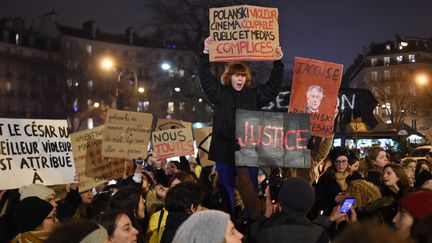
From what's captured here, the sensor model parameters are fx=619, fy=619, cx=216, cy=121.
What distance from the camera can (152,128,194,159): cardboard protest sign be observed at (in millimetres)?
11102

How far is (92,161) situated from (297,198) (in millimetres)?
5457

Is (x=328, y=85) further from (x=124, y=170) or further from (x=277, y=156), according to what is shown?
(x=124, y=170)

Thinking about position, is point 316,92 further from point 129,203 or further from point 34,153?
point 34,153

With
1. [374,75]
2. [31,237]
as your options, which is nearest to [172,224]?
[31,237]

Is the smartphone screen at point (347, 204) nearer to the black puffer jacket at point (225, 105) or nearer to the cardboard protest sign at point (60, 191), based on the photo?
the black puffer jacket at point (225, 105)

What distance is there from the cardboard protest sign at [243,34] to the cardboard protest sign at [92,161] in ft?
9.33

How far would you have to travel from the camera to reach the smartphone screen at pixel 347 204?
5180 millimetres

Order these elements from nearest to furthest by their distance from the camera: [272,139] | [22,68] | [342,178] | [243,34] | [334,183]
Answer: [272,139], [334,183], [342,178], [243,34], [22,68]

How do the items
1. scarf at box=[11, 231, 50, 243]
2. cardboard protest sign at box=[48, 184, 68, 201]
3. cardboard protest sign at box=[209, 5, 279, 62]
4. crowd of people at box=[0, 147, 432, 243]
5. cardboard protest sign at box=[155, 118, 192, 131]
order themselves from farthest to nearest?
cardboard protest sign at box=[155, 118, 192, 131] → cardboard protest sign at box=[48, 184, 68, 201] → cardboard protest sign at box=[209, 5, 279, 62] → scarf at box=[11, 231, 50, 243] → crowd of people at box=[0, 147, 432, 243]

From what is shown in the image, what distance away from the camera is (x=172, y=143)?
1120cm

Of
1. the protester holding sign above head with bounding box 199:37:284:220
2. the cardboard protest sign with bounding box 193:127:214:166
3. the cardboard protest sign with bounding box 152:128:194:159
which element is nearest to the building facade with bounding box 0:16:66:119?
the cardboard protest sign with bounding box 193:127:214:166

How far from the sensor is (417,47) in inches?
4178

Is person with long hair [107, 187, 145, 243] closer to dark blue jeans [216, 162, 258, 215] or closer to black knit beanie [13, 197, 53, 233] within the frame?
black knit beanie [13, 197, 53, 233]

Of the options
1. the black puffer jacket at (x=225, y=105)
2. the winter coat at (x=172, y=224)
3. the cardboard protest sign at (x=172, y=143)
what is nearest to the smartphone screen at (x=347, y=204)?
the winter coat at (x=172, y=224)
